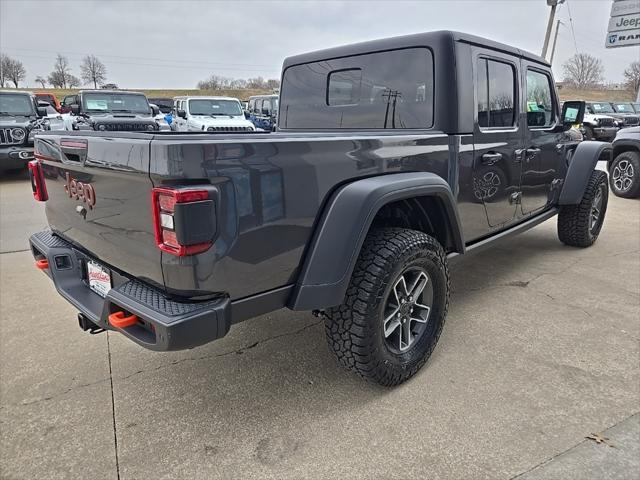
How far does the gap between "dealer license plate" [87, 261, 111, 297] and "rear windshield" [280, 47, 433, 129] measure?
1905 mm

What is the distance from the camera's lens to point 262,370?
2.67 m

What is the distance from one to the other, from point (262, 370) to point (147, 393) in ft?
2.08

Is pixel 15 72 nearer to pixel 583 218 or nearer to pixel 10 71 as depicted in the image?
pixel 10 71

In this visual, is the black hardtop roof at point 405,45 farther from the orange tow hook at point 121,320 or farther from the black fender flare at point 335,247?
the orange tow hook at point 121,320

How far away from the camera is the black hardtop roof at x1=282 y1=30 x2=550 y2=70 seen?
2.78 metres

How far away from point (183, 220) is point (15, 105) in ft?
38.1

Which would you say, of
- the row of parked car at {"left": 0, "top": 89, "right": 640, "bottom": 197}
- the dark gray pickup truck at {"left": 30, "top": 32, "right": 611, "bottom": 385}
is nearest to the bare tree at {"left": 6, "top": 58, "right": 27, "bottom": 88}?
the row of parked car at {"left": 0, "top": 89, "right": 640, "bottom": 197}

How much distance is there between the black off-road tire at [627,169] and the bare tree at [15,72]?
3104 inches

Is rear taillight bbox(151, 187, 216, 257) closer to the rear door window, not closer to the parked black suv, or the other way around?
the rear door window

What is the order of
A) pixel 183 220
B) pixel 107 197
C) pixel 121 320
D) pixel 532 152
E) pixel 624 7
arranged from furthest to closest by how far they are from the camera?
pixel 624 7 < pixel 532 152 < pixel 107 197 < pixel 121 320 < pixel 183 220

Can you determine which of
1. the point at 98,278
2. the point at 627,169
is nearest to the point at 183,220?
the point at 98,278

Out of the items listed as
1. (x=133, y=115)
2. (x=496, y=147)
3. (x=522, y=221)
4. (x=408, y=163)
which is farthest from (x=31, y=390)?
(x=133, y=115)

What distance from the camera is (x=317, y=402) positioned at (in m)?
2.38

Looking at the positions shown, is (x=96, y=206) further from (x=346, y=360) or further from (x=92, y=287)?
(x=346, y=360)
